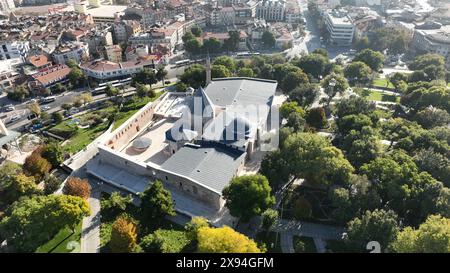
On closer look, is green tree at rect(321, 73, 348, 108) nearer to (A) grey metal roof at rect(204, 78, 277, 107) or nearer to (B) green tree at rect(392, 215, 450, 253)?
(A) grey metal roof at rect(204, 78, 277, 107)

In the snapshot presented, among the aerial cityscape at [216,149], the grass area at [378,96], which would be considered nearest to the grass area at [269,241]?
the aerial cityscape at [216,149]

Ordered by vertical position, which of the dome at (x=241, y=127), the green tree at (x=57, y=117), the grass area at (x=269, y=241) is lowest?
the grass area at (x=269, y=241)

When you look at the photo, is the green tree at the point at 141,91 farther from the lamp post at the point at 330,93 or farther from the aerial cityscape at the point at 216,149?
the lamp post at the point at 330,93

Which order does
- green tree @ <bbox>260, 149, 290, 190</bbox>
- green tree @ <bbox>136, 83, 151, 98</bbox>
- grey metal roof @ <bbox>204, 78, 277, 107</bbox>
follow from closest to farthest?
1. green tree @ <bbox>260, 149, 290, 190</bbox>
2. grey metal roof @ <bbox>204, 78, 277, 107</bbox>
3. green tree @ <bbox>136, 83, 151, 98</bbox>

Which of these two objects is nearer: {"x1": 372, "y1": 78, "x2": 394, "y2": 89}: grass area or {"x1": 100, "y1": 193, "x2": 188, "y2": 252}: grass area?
{"x1": 100, "y1": 193, "x2": 188, "y2": 252}: grass area

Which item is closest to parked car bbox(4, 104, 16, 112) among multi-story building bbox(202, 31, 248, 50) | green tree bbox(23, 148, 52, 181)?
green tree bbox(23, 148, 52, 181)

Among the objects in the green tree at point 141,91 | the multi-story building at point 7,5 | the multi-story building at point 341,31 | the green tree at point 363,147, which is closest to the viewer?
the green tree at point 363,147
